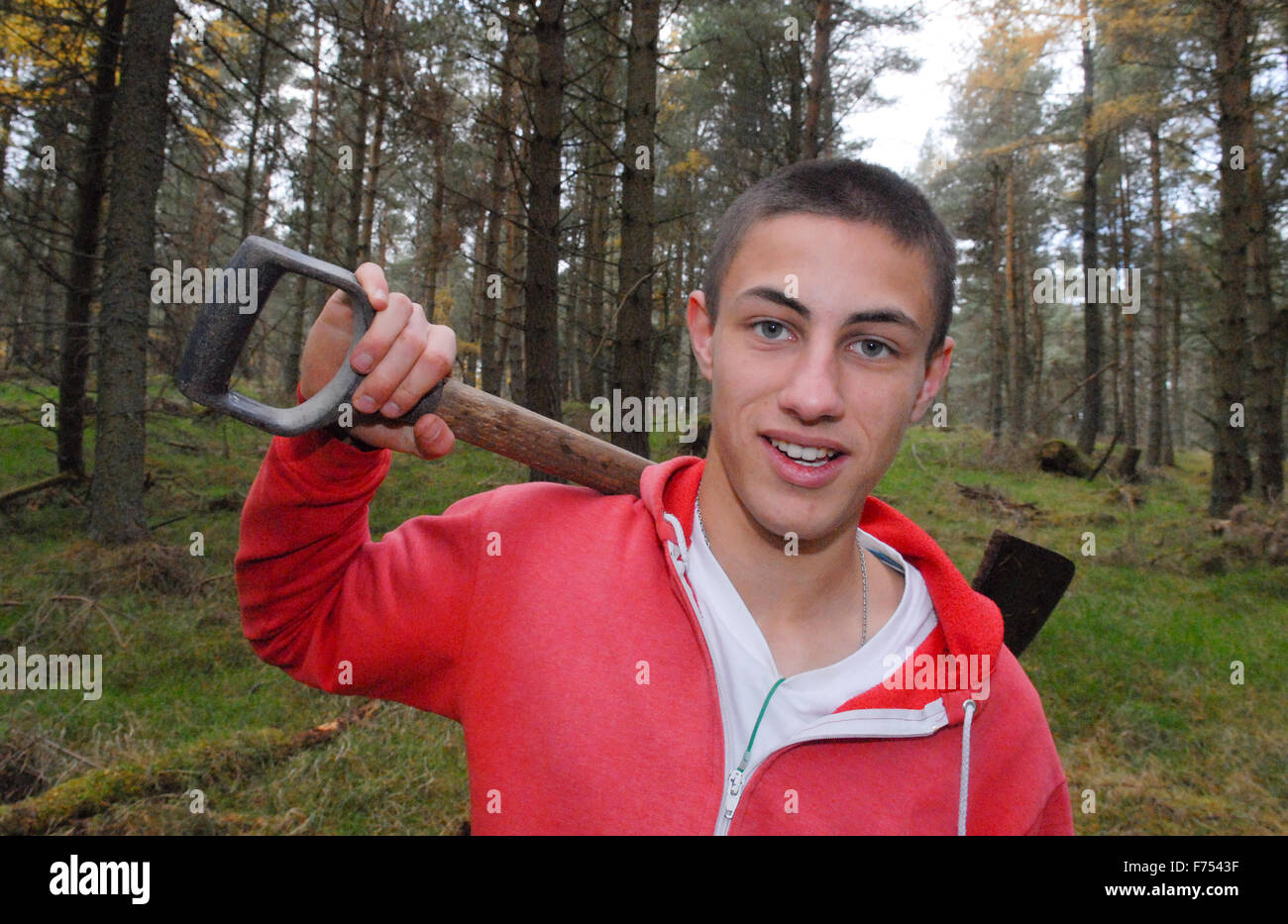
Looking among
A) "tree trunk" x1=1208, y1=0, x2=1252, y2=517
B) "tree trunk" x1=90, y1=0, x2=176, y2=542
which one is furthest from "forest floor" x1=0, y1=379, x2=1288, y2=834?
"tree trunk" x1=1208, y1=0, x2=1252, y2=517

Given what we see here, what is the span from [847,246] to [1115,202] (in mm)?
29276

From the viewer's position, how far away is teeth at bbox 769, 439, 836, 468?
1.76 meters

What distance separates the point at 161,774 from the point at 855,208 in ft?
14.2

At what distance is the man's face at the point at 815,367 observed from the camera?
174 cm

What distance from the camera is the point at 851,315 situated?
5.77 ft

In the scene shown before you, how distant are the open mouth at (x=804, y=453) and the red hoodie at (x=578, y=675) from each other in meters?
0.32

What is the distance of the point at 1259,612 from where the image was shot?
300 inches

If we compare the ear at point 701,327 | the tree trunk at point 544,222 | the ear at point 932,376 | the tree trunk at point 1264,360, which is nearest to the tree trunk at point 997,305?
the tree trunk at point 1264,360

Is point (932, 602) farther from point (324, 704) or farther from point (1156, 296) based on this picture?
point (1156, 296)

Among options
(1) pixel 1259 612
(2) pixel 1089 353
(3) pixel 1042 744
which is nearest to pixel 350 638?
(3) pixel 1042 744

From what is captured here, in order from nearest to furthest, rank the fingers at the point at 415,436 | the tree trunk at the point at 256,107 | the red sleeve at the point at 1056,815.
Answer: the fingers at the point at 415,436
the red sleeve at the point at 1056,815
the tree trunk at the point at 256,107

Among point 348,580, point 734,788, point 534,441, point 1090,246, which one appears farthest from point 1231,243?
point 348,580

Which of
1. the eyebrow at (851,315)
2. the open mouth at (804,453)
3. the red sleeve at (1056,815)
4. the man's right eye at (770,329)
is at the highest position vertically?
the eyebrow at (851,315)

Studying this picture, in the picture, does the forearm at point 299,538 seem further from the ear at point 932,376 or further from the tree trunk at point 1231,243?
the tree trunk at point 1231,243
